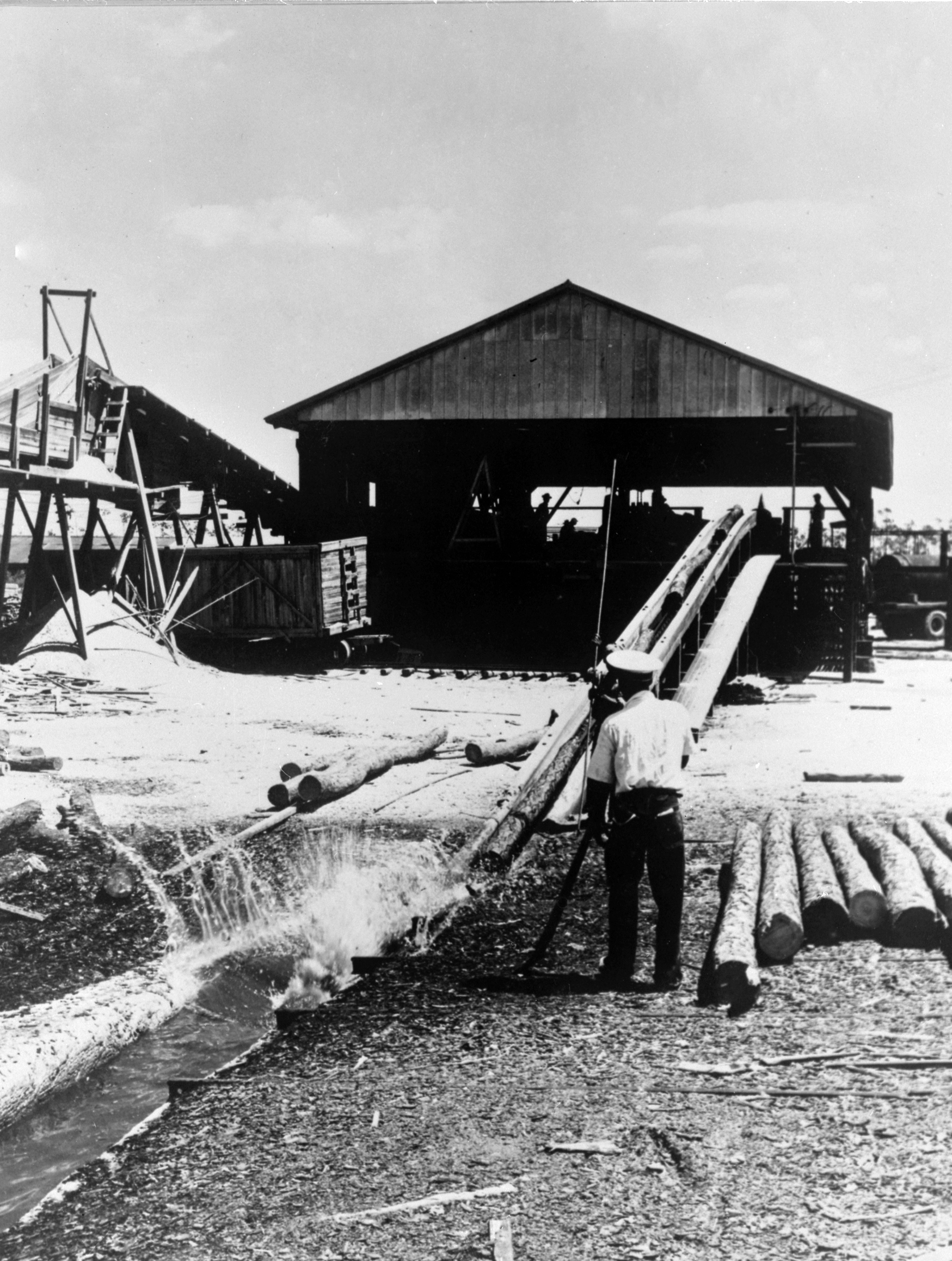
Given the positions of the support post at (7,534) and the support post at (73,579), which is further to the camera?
the support post at (73,579)

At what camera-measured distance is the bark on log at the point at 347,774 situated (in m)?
9.41

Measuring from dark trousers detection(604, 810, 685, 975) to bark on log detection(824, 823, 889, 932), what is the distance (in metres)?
1.03

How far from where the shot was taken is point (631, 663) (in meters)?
5.82

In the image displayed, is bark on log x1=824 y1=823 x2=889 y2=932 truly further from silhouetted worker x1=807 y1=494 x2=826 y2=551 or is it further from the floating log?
silhouetted worker x1=807 y1=494 x2=826 y2=551

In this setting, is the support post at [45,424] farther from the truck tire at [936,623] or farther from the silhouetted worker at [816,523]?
the truck tire at [936,623]

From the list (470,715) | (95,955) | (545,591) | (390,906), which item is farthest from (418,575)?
(95,955)

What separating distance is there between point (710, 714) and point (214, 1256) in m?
9.95

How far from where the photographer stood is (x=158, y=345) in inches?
354

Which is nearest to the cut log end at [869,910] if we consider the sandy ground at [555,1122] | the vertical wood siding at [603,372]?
the sandy ground at [555,1122]

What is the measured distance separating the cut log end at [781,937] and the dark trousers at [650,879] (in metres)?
0.47

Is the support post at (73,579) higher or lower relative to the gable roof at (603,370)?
lower

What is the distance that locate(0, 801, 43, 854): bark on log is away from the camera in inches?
319

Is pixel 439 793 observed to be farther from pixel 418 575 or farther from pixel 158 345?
pixel 418 575

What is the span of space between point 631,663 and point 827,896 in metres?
1.75
